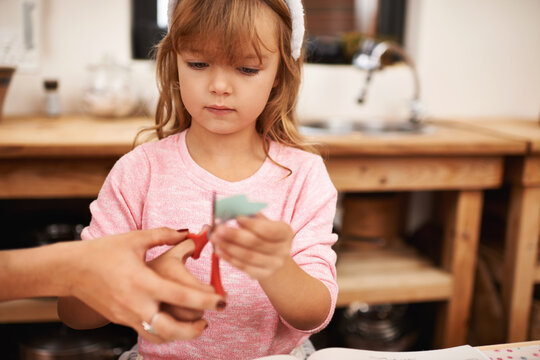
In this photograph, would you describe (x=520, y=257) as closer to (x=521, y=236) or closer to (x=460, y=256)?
(x=521, y=236)

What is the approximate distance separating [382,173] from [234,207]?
1.01 meters

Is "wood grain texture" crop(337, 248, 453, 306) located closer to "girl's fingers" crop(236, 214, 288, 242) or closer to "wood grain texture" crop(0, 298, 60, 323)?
"wood grain texture" crop(0, 298, 60, 323)

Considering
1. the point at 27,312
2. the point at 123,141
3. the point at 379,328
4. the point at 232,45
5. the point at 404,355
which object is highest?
the point at 232,45

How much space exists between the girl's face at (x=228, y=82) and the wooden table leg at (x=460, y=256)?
3.21ft

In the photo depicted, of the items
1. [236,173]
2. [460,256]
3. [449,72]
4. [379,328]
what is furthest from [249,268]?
[449,72]

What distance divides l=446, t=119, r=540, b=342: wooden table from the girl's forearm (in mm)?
972

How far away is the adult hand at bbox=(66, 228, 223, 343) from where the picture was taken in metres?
0.54

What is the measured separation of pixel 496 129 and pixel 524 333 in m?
0.70

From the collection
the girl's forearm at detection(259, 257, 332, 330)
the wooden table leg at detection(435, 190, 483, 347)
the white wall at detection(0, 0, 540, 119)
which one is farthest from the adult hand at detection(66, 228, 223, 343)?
the white wall at detection(0, 0, 540, 119)

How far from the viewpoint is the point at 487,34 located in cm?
204

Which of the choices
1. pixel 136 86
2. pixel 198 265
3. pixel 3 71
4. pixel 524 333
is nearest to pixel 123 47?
pixel 136 86

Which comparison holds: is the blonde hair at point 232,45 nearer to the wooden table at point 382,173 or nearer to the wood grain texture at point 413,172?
the wooden table at point 382,173

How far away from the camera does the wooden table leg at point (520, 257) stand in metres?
1.52

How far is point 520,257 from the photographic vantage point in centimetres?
156
